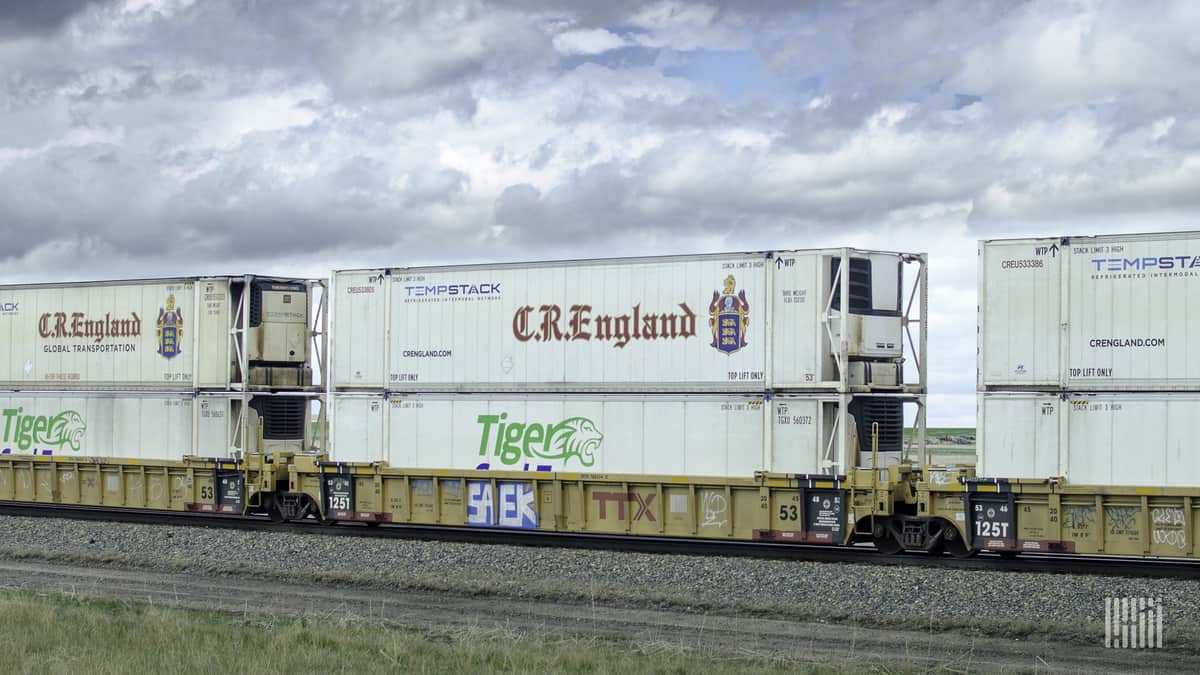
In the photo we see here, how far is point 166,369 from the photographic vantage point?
92.8 ft

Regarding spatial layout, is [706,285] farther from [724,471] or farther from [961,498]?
[961,498]

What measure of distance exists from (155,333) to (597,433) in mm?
11285

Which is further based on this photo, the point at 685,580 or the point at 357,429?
the point at 357,429

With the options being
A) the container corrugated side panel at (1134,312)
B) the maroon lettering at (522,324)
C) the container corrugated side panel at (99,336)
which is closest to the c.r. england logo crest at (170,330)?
the container corrugated side panel at (99,336)

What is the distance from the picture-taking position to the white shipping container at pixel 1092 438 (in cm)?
1900

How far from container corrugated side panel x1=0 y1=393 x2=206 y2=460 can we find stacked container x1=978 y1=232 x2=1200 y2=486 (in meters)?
16.1

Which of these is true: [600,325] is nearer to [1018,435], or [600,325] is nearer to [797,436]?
[797,436]

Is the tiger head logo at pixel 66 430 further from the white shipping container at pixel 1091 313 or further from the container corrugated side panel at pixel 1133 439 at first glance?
the container corrugated side panel at pixel 1133 439

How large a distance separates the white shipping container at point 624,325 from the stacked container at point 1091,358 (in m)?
2.30

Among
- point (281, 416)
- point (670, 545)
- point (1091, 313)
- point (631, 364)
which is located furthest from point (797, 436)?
point (281, 416)

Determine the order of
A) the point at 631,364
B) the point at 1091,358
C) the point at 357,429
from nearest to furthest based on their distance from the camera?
the point at 1091,358 < the point at 631,364 < the point at 357,429

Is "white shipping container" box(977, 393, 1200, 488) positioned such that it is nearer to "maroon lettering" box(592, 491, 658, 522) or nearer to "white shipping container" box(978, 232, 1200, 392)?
"white shipping container" box(978, 232, 1200, 392)

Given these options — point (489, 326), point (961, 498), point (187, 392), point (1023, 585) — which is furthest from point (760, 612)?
point (187, 392)

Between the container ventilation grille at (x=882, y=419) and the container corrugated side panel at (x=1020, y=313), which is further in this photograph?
the container ventilation grille at (x=882, y=419)
